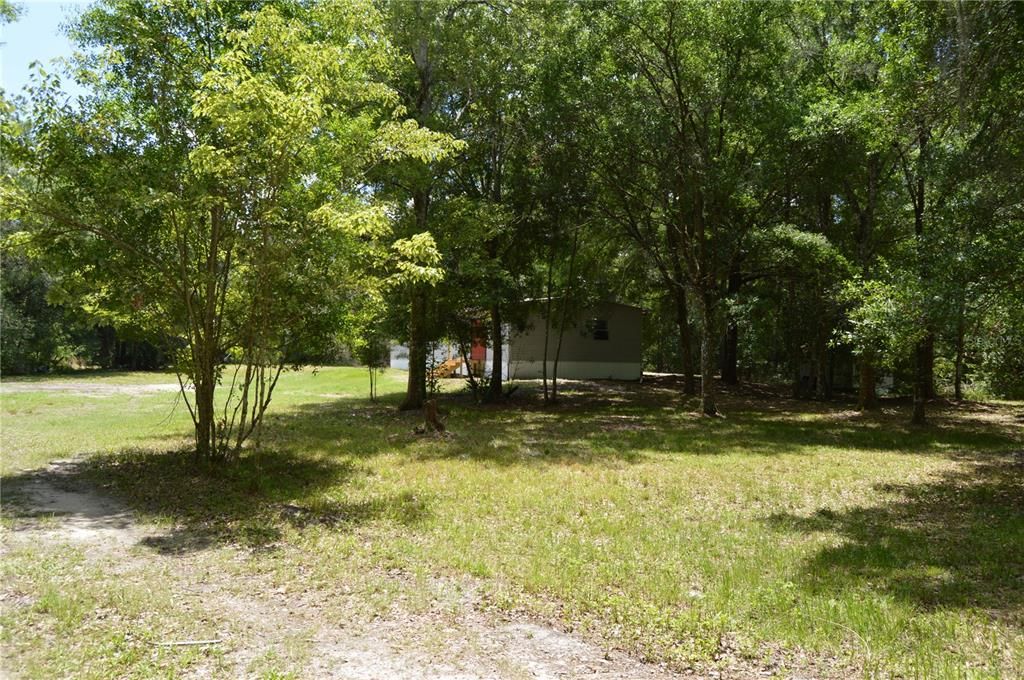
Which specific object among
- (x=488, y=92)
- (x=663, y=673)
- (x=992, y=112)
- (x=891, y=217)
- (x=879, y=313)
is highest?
(x=488, y=92)

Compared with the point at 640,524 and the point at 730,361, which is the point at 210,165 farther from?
the point at 730,361

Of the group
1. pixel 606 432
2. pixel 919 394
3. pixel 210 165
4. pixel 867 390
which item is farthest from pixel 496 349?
pixel 210 165

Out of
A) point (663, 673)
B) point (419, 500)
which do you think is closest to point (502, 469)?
point (419, 500)

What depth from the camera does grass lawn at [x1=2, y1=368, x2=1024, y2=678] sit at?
4480 millimetres

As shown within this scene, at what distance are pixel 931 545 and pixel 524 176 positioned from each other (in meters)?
15.2

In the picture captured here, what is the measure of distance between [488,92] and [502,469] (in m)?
11.9

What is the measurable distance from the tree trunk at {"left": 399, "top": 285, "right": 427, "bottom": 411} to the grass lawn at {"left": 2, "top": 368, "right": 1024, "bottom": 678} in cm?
310

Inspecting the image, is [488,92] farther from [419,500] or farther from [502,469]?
[419,500]

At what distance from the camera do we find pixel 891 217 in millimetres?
20203

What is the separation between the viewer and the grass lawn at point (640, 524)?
448cm

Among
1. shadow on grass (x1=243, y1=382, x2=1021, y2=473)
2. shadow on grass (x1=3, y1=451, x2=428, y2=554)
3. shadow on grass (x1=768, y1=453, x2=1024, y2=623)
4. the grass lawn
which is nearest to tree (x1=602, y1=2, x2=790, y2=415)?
shadow on grass (x1=243, y1=382, x2=1021, y2=473)

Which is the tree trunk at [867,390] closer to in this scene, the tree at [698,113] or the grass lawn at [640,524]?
the grass lawn at [640,524]

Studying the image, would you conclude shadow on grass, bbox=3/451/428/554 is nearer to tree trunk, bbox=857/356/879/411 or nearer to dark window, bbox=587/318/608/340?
tree trunk, bbox=857/356/879/411

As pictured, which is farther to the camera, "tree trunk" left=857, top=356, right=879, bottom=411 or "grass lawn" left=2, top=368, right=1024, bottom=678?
"tree trunk" left=857, top=356, right=879, bottom=411
